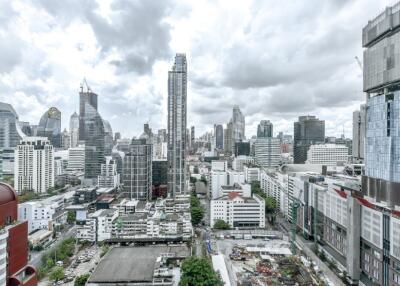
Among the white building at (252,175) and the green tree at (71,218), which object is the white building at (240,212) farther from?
the white building at (252,175)

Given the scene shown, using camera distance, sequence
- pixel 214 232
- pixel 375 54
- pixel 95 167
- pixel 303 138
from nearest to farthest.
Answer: pixel 375 54 < pixel 214 232 < pixel 95 167 < pixel 303 138

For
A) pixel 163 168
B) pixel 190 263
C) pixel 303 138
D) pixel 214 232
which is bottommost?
pixel 214 232

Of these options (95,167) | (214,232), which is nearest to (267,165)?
(95,167)

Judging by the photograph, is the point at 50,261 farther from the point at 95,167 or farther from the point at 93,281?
the point at 95,167

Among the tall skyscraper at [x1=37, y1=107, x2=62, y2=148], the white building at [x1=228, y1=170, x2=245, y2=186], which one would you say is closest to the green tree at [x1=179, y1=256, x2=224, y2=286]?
the white building at [x1=228, y1=170, x2=245, y2=186]

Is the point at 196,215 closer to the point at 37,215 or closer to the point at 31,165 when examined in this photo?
the point at 37,215

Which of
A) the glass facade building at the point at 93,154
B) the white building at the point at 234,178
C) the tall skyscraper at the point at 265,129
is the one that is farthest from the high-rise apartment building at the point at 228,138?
the glass facade building at the point at 93,154
